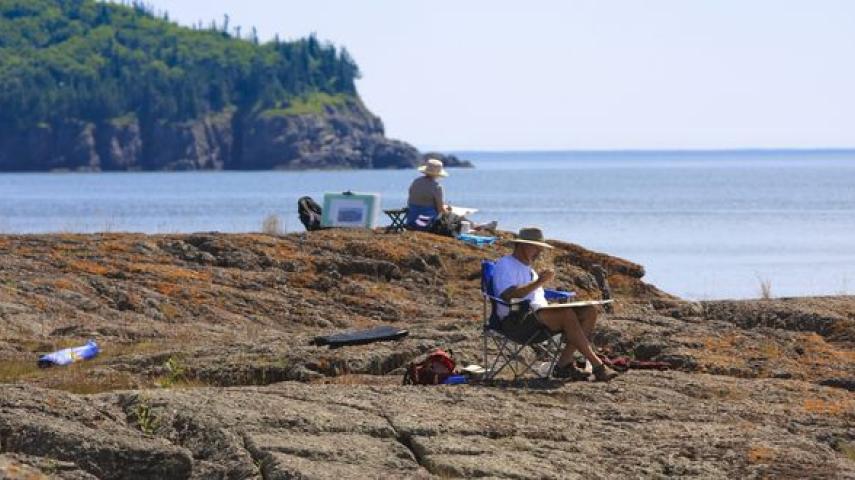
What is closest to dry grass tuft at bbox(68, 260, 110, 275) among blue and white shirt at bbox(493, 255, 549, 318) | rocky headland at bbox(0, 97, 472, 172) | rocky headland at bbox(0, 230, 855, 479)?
rocky headland at bbox(0, 230, 855, 479)

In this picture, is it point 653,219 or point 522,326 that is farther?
point 653,219

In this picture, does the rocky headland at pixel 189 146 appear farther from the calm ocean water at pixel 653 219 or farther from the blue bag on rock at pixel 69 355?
the blue bag on rock at pixel 69 355

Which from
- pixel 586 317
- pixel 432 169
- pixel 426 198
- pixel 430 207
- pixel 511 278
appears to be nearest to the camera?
pixel 586 317

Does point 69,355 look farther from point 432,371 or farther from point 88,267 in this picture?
point 88,267

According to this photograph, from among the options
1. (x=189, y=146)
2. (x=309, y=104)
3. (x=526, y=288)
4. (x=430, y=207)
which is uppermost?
(x=526, y=288)

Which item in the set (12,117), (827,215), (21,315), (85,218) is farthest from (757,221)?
(12,117)

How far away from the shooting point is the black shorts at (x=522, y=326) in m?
11.0

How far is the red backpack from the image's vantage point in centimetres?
1070

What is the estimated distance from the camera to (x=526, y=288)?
36.1 ft

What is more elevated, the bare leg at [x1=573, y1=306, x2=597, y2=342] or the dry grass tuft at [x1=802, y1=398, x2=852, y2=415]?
the bare leg at [x1=573, y1=306, x2=597, y2=342]

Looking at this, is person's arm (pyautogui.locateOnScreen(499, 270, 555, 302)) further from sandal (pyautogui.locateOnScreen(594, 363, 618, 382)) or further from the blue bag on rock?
the blue bag on rock

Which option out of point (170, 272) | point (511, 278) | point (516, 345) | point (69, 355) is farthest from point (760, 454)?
point (170, 272)

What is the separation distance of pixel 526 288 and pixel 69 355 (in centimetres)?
346

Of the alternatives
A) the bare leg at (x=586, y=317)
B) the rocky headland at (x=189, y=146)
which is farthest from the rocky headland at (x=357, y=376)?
the rocky headland at (x=189, y=146)
